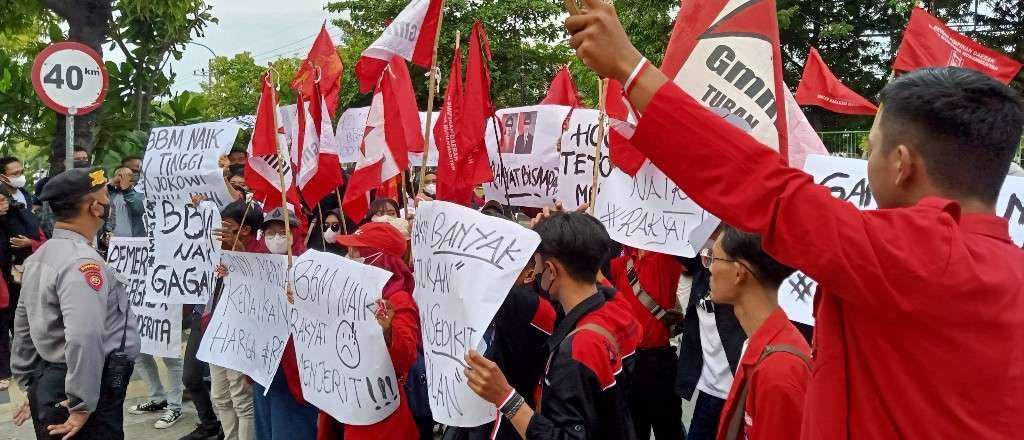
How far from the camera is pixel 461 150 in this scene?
4.79 m

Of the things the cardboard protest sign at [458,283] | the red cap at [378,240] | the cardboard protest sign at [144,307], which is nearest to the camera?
the cardboard protest sign at [458,283]

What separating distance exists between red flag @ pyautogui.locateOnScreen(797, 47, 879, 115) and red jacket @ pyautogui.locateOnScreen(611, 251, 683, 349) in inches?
97.8

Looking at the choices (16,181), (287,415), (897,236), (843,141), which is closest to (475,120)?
(287,415)

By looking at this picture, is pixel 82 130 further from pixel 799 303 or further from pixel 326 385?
pixel 799 303

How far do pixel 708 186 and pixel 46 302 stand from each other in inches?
136

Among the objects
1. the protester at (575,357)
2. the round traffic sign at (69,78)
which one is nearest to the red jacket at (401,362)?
the protester at (575,357)

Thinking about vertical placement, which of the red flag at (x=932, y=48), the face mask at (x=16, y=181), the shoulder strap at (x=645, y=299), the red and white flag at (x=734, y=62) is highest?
the red flag at (x=932, y=48)

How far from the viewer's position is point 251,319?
186 inches

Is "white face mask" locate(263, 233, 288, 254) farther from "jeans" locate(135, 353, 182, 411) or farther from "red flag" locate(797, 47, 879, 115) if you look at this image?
"red flag" locate(797, 47, 879, 115)

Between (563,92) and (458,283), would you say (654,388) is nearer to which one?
(458,283)

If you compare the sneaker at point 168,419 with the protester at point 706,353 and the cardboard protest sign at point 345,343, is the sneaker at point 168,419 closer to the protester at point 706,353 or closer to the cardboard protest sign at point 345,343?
the cardboard protest sign at point 345,343

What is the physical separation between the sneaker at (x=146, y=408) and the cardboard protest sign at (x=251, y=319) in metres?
2.28

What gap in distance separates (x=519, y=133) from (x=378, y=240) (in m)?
2.27

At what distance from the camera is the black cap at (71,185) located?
3809 mm
